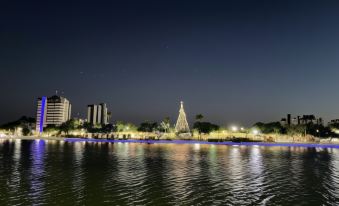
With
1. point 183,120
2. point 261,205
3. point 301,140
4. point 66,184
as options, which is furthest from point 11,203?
point 183,120

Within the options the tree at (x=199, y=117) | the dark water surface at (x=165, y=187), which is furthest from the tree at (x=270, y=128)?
the dark water surface at (x=165, y=187)

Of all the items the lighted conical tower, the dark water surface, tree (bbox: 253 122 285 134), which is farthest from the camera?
tree (bbox: 253 122 285 134)

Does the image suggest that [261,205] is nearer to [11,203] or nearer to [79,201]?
[79,201]

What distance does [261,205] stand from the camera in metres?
16.4

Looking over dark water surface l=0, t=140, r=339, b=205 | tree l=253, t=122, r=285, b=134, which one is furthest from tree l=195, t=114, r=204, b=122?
dark water surface l=0, t=140, r=339, b=205

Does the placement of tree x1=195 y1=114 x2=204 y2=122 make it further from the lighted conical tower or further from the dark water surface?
the dark water surface

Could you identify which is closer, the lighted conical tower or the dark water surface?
the dark water surface

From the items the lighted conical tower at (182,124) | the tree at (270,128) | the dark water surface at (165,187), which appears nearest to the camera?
the dark water surface at (165,187)

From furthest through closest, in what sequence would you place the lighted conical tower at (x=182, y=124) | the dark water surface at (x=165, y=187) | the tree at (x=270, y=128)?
the tree at (x=270, y=128) → the lighted conical tower at (x=182, y=124) → the dark water surface at (x=165, y=187)

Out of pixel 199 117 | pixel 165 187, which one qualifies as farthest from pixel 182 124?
pixel 165 187

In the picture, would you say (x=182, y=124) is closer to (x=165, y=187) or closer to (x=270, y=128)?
(x=270, y=128)

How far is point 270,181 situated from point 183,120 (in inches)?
3779

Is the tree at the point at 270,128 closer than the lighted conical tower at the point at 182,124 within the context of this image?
No

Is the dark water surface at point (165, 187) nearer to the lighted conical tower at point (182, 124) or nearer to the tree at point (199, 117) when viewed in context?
the lighted conical tower at point (182, 124)
